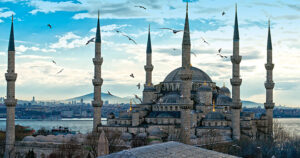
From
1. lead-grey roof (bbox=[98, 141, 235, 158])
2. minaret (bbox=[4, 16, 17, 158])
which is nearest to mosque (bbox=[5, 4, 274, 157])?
minaret (bbox=[4, 16, 17, 158])

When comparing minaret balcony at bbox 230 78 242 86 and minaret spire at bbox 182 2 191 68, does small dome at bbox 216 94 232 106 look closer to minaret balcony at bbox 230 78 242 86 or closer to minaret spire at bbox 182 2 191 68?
minaret balcony at bbox 230 78 242 86

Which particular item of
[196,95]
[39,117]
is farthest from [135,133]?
[39,117]

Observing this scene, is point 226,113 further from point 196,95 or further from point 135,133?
point 135,133

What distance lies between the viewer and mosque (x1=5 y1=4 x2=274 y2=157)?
34.7m

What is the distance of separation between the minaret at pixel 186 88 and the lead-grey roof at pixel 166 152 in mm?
18319

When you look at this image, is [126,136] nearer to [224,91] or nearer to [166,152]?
[224,91]

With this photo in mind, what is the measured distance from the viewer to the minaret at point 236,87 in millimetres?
37503

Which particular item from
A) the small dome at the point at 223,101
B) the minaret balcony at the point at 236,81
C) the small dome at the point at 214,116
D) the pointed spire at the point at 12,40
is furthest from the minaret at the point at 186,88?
the pointed spire at the point at 12,40

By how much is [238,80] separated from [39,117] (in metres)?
148

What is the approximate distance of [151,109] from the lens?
43875mm

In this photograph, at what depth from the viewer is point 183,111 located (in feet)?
110

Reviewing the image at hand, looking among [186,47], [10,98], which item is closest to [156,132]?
[186,47]

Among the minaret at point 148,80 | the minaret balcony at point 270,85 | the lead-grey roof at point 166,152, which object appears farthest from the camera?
the minaret at point 148,80

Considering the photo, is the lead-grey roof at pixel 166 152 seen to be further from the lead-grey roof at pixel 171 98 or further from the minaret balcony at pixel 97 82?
the lead-grey roof at pixel 171 98
